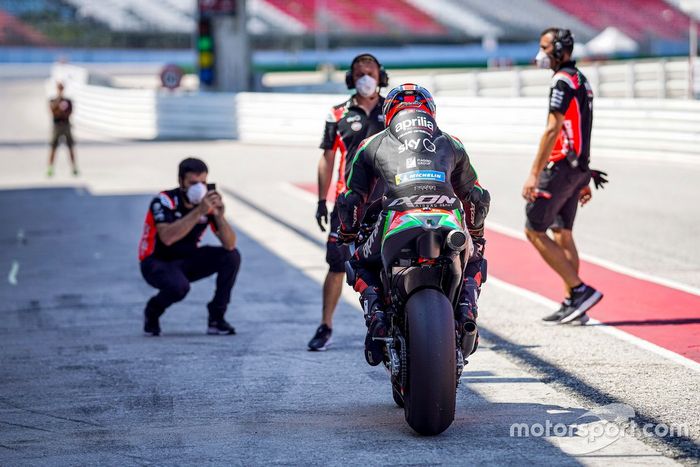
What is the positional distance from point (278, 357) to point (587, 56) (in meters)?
47.4

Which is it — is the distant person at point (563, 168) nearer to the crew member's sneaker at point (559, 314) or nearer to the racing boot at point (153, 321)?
the crew member's sneaker at point (559, 314)

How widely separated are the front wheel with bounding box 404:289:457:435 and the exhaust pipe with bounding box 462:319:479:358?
0.87 feet

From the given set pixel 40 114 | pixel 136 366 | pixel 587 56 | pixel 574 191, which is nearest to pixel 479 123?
pixel 574 191

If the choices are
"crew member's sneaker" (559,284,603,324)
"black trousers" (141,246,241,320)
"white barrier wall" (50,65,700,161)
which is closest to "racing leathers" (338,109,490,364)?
"crew member's sneaker" (559,284,603,324)

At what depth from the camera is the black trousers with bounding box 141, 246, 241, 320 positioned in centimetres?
831

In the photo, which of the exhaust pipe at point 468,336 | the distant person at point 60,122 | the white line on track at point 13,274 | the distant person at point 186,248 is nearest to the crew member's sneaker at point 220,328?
the distant person at point 186,248

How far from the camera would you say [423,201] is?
17.9 ft

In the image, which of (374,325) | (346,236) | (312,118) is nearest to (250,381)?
(346,236)

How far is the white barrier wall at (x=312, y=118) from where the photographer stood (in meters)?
19.7

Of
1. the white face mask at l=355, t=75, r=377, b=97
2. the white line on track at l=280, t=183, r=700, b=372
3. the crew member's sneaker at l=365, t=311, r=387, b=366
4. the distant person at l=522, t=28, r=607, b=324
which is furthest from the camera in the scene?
the distant person at l=522, t=28, r=607, b=324

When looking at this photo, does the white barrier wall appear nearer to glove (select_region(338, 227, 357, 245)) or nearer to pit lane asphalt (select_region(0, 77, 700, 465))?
pit lane asphalt (select_region(0, 77, 700, 465))

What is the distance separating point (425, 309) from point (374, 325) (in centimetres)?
45

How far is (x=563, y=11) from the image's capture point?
231 feet

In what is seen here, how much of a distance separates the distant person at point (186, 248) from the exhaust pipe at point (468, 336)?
300 cm
